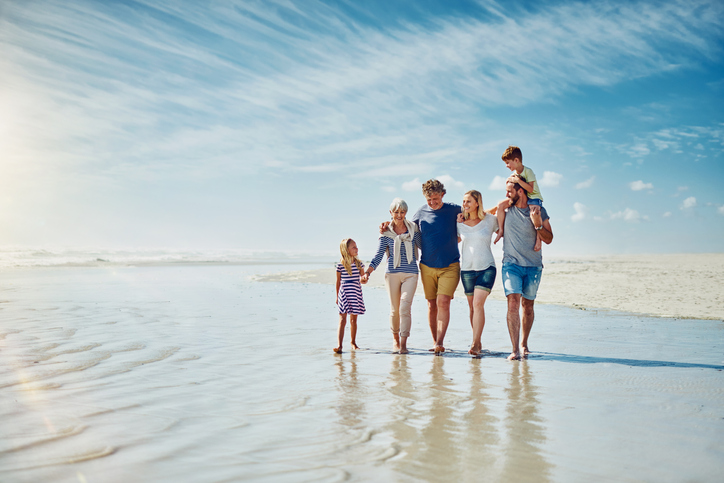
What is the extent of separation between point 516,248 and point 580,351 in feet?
5.48

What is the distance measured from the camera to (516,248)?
20.6 ft

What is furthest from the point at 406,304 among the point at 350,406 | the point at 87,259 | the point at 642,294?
the point at 87,259

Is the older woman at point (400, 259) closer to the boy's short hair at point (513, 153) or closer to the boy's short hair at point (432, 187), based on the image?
the boy's short hair at point (432, 187)

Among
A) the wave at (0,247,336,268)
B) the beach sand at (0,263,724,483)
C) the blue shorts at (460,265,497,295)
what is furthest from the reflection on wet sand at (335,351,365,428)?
the wave at (0,247,336,268)

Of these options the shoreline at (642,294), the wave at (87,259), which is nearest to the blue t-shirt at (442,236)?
the shoreline at (642,294)

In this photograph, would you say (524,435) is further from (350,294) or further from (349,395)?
(350,294)

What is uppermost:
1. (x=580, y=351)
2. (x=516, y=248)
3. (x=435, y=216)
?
(x=435, y=216)

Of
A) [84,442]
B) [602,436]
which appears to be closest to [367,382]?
[602,436]

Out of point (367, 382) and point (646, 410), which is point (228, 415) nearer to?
point (367, 382)

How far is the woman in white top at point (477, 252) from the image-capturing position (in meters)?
6.41

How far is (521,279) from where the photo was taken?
6305 millimetres

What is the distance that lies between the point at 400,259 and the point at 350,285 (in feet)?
2.55

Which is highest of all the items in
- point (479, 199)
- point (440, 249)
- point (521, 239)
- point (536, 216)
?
point (479, 199)

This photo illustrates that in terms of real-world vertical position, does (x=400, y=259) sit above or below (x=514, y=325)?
above
